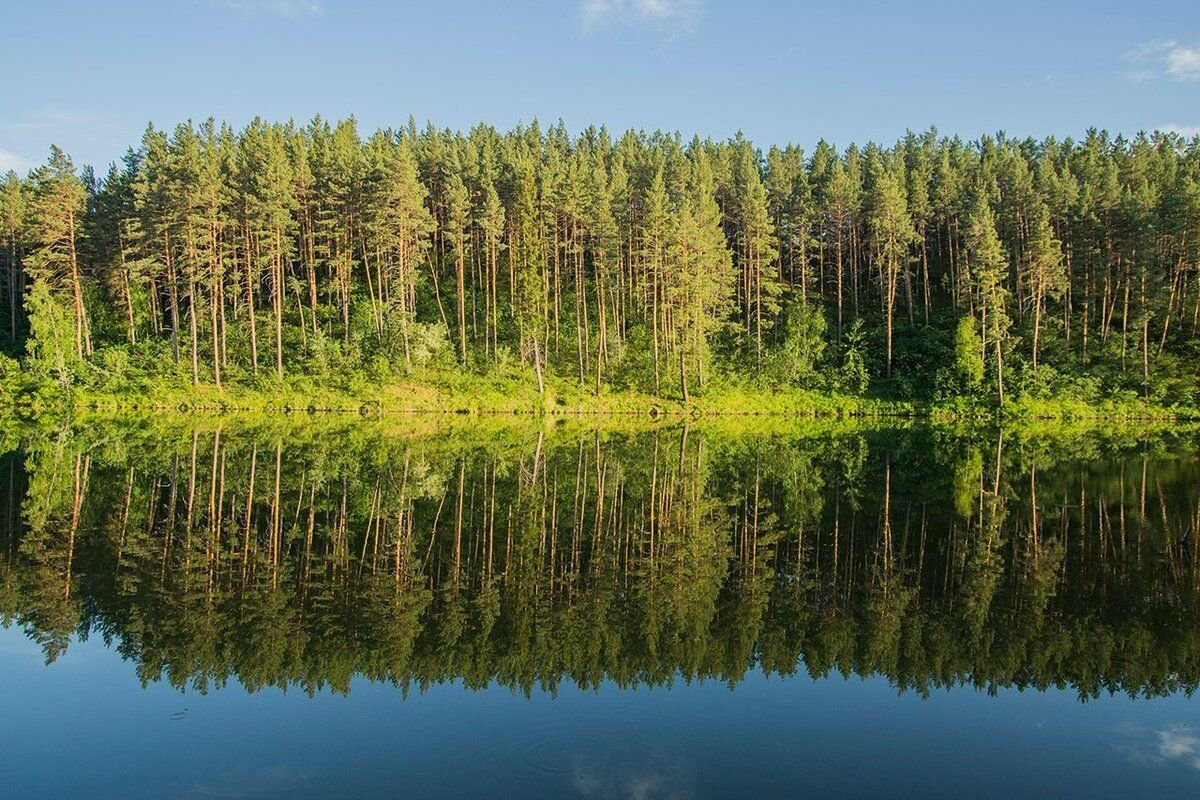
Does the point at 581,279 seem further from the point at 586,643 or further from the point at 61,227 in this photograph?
the point at 586,643

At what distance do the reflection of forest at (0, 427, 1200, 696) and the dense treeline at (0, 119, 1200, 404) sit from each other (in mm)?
34816

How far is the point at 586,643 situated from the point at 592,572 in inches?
154

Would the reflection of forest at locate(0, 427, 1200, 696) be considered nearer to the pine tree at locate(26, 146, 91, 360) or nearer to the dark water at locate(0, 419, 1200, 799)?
the dark water at locate(0, 419, 1200, 799)

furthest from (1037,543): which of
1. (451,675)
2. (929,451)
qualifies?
(929,451)

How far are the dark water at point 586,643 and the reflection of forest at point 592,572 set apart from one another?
0.08 metres

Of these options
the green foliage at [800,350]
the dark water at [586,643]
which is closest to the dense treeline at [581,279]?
the green foliage at [800,350]

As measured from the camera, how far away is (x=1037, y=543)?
765 inches

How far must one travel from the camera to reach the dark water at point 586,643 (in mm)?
8695

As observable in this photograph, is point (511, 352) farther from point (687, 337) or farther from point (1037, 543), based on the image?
point (1037, 543)

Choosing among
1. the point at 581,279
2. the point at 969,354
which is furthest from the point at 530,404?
the point at 969,354

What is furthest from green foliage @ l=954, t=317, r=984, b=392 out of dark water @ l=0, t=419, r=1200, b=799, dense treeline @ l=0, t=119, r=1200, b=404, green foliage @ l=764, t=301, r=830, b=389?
dark water @ l=0, t=419, r=1200, b=799

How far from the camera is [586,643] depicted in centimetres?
1202

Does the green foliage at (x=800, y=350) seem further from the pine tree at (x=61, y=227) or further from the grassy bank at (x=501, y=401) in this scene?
the pine tree at (x=61, y=227)

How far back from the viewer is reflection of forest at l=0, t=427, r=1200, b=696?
11.6 metres
